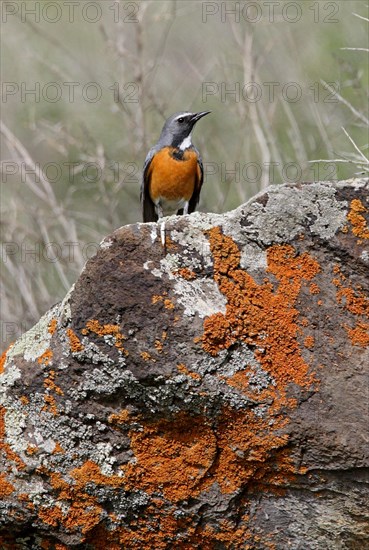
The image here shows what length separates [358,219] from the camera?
12.2ft

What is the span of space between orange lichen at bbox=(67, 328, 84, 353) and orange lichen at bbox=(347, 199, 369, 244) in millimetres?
1352

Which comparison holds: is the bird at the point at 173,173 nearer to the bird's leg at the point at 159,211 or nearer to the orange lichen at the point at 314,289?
the bird's leg at the point at 159,211

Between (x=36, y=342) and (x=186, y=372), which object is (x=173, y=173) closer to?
(x=36, y=342)

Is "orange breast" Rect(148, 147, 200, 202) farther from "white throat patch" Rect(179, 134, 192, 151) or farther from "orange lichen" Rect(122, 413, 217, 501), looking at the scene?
"orange lichen" Rect(122, 413, 217, 501)

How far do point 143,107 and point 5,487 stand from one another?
5477 mm

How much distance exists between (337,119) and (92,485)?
6.57m

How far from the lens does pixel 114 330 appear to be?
3.64 metres

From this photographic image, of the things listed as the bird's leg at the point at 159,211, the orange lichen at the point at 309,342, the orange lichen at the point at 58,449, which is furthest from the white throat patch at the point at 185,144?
the orange lichen at the point at 58,449

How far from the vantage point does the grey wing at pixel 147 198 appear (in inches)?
273

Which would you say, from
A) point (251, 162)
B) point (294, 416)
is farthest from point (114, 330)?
point (251, 162)

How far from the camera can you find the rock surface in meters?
3.57

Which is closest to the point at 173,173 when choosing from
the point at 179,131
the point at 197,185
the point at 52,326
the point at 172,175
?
the point at 172,175

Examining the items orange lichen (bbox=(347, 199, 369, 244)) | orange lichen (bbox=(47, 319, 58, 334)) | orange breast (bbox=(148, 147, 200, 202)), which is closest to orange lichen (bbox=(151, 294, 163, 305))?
orange lichen (bbox=(47, 319, 58, 334))

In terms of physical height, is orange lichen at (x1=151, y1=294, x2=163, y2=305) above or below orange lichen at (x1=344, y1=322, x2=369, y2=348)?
above
